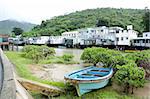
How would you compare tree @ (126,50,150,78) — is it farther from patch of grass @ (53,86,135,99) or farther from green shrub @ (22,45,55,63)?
green shrub @ (22,45,55,63)

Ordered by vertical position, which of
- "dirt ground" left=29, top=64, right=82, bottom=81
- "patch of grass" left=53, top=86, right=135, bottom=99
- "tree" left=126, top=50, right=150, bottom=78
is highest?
"tree" left=126, top=50, right=150, bottom=78

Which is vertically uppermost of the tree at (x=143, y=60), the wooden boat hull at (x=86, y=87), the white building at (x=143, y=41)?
the white building at (x=143, y=41)

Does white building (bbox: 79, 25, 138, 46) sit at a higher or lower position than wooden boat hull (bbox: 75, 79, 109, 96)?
higher

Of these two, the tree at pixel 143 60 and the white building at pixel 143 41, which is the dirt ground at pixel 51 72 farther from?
the white building at pixel 143 41

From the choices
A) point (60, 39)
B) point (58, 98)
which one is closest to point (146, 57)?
point (58, 98)

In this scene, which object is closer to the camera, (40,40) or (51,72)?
(51,72)

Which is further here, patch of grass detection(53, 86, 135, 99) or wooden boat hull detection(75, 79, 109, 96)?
patch of grass detection(53, 86, 135, 99)

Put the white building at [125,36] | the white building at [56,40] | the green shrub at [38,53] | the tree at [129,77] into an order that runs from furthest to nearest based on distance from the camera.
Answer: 1. the white building at [56,40]
2. the white building at [125,36]
3. the green shrub at [38,53]
4. the tree at [129,77]

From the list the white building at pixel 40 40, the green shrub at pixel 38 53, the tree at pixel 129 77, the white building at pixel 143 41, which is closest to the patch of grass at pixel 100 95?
the tree at pixel 129 77

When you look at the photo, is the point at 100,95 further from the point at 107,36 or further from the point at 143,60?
the point at 107,36

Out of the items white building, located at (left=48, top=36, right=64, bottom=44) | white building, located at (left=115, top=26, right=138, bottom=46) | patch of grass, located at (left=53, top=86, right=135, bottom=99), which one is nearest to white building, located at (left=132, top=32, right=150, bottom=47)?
white building, located at (left=115, top=26, right=138, bottom=46)

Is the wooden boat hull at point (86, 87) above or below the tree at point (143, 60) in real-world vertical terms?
below

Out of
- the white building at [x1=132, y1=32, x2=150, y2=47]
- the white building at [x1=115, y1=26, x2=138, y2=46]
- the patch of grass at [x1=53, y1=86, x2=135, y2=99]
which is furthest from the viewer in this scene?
the white building at [x1=115, y1=26, x2=138, y2=46]

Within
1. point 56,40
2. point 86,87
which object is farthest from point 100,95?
point 56,40
